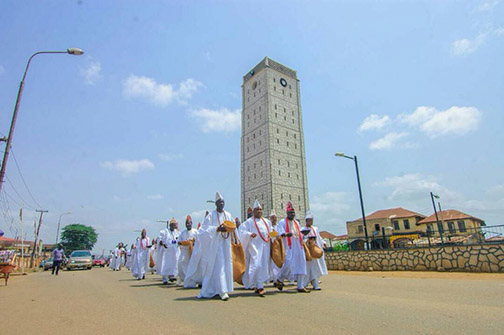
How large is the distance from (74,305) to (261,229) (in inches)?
156

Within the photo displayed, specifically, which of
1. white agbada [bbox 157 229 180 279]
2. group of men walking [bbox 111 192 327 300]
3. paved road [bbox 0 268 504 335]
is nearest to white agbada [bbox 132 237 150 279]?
white agbada [bbox 157 229 180 279]

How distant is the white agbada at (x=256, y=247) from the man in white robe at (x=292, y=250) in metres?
0.43

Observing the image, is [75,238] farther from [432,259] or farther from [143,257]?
[432,259]

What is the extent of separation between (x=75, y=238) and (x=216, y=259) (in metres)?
83.2

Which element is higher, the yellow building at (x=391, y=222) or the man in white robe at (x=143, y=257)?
the yellow building at (x=391, y=222)

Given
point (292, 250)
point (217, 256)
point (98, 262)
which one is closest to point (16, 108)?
point (217, 256)

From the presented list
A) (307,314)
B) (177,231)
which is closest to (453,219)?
(177,231)

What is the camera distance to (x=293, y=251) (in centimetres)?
756

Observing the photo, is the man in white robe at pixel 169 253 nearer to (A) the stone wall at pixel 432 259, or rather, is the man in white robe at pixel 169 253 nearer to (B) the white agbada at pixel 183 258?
(B) the white agbada at pixel 183 258

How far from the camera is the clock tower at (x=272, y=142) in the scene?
60.0m

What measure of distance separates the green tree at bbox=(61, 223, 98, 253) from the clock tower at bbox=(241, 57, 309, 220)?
42.1 meters

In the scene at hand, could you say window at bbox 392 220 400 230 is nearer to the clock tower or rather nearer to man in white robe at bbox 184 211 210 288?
the clock tower

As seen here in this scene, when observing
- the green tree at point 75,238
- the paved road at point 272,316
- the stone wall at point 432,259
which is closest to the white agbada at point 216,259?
the paved road at point 272,316

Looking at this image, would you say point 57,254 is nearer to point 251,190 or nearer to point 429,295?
point 429,295
